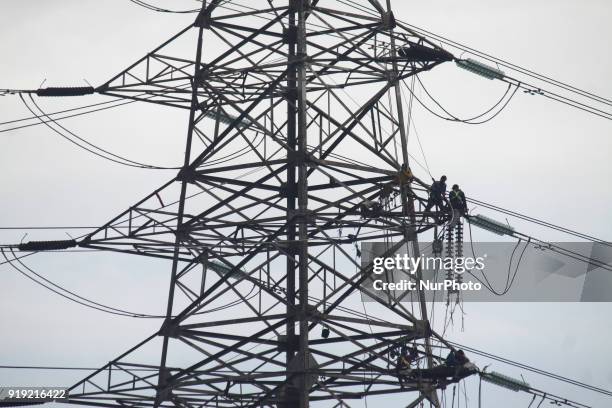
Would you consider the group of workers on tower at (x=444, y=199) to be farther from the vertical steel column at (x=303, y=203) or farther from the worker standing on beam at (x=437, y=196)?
the vertical steel column at (x=303, y=203)

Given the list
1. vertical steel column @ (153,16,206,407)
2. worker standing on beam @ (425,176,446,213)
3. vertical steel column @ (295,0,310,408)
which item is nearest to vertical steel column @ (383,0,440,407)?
worker standing on beam @ (425,176,446,213)

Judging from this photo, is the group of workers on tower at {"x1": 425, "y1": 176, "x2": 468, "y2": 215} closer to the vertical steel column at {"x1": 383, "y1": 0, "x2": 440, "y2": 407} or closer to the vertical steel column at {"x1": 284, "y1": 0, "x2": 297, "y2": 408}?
the vertical steel column at {"x1": 383, "y1": 0, "x2": 440, "y2": 407}

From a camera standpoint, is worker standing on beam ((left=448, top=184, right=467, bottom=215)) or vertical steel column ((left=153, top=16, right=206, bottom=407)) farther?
worker standing on beam ((left=448, top=184, right=467, bottom=215))

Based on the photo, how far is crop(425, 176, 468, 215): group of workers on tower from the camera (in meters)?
33.8

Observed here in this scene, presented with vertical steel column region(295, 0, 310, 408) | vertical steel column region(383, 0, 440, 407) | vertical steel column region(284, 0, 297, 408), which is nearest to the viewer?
vertical steel column region(295, 0, 310, 408)

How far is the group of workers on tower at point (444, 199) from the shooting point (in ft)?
111

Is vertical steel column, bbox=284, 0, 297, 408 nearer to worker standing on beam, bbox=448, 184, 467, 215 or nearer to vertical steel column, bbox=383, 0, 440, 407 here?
→ vertical steel column, bbox=383, 0, 440, 407

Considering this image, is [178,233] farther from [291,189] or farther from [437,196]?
[437,196]

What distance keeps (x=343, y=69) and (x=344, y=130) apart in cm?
184

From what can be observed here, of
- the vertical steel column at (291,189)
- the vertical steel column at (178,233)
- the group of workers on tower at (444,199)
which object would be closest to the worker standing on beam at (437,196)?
the group of workers on tower at (444,199)

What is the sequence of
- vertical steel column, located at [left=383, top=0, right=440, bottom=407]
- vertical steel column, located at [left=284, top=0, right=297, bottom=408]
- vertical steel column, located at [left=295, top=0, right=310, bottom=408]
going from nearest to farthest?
vertical steel column, located at [left=295, top=0, right=310, bottom=408]
vertical steel column, located at [left=284, top=0, right=297, bottom=408]
vertical steel column, located at [left=383, top=0, right=440, bottom=407]

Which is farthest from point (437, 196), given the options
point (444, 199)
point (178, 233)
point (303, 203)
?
point (178, 233)

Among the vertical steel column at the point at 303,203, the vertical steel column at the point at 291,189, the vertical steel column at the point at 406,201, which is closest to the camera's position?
the vertical steel column at the point at 303,203

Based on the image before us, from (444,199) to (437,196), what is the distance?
0.66ft
